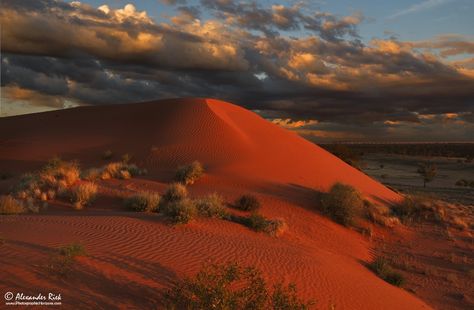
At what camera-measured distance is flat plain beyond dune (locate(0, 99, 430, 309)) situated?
7.36 m

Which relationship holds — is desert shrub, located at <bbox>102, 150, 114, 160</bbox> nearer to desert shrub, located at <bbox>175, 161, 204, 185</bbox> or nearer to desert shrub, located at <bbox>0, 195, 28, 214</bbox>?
desert shrub, located at <bbox>175, 161, 204, 185</bbox>

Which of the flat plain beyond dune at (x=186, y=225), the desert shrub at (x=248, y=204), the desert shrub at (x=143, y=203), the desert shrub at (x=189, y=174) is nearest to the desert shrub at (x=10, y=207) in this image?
the flat plain beyond dune at (x=186, y=225)

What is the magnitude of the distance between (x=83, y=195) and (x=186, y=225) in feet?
20.5

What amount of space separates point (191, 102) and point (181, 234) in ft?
88.1

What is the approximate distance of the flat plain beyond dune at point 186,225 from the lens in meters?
7.36

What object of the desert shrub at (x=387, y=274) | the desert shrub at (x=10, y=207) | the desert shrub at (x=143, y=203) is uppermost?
the desert shrub at (x=143, y=203)

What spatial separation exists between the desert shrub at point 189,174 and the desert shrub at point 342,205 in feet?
20.8

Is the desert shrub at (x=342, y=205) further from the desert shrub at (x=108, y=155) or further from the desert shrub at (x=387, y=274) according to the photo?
the desert shrub at (x=108, y=155)

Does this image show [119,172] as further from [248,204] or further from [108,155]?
[248,204]

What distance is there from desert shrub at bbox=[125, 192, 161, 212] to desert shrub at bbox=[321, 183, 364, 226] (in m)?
7.48

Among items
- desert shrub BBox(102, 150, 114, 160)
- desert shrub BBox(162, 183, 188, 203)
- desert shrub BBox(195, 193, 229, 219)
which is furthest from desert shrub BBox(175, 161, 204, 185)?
desert shrub BBox(102, 150, 114, 160)

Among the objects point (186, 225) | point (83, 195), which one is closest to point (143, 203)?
point (83, 195)

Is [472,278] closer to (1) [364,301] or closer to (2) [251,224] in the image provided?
(1) [364,301]

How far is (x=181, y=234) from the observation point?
10.8 meters
